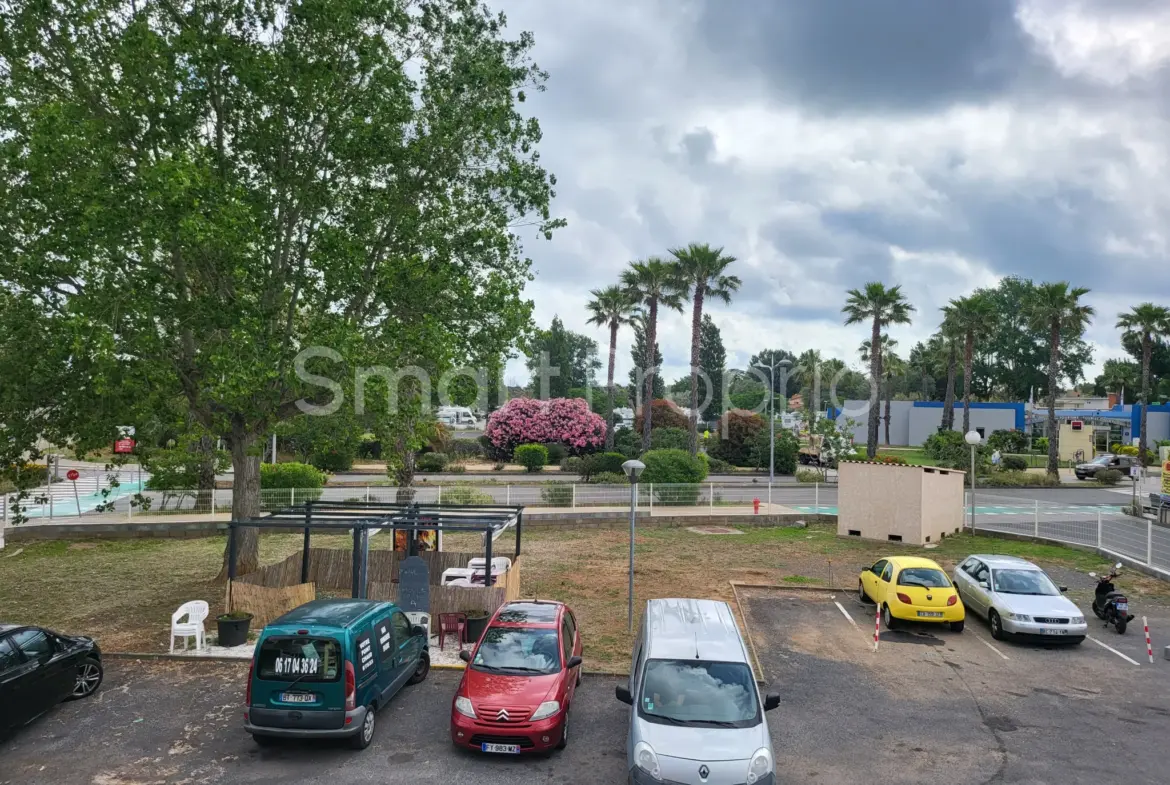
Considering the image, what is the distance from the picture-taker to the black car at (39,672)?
31.7 ft

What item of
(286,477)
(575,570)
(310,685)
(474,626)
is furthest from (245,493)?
(286,477)

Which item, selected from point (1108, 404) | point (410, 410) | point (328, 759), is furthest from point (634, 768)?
point (1108, 404)

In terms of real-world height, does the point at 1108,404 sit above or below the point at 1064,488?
above

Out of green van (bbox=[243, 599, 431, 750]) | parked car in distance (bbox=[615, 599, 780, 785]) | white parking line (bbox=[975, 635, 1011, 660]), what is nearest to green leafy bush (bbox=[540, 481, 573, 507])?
white parking line (bbox=[975, 635, 1011, 660])

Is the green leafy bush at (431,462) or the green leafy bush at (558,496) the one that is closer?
the green leafy bush at (558,496)

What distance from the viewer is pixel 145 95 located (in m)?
15.4

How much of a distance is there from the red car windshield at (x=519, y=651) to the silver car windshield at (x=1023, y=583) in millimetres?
10249

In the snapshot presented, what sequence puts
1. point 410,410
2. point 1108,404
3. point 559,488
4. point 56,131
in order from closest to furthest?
point 56,131 < point 410,410 < point 559,488 < point 1108,404

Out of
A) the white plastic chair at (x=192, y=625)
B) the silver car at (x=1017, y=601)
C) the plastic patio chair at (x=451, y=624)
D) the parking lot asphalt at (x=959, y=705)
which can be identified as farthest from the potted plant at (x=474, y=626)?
the silver car at (x=1017, y=601)

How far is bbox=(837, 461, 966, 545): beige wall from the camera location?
82.7 ft

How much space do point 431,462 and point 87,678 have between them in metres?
37.4

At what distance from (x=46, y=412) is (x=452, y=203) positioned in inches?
386

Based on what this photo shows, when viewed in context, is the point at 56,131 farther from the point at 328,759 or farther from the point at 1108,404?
the point at 1108,404

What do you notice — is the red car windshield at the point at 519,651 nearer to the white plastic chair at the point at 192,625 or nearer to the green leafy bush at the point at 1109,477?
Result: the white plastic chair at the point at 192,625
